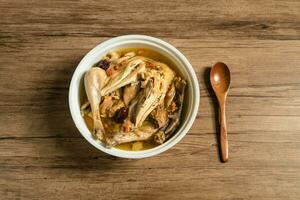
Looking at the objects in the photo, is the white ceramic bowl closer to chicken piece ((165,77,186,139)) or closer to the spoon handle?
chicken piece ((165,77,186,139))


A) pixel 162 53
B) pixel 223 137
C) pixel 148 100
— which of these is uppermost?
pixel 162 53

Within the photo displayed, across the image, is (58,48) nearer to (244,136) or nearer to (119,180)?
(119,180)

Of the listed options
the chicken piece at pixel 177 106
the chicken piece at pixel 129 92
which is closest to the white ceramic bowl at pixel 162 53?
the chicken piece at pixel 177 106

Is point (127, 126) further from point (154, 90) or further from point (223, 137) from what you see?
point (223, 137)

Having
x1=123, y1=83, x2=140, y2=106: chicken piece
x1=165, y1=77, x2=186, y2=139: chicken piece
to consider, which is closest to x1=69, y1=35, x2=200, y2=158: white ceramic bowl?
x1=165, y1=77, x2=186, y2=139: chicken piece

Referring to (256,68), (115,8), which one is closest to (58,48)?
(115,8)

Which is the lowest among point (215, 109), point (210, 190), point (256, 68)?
point (210, 190)

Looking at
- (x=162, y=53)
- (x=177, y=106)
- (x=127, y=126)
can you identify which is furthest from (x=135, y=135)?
(x=162, y=53)
